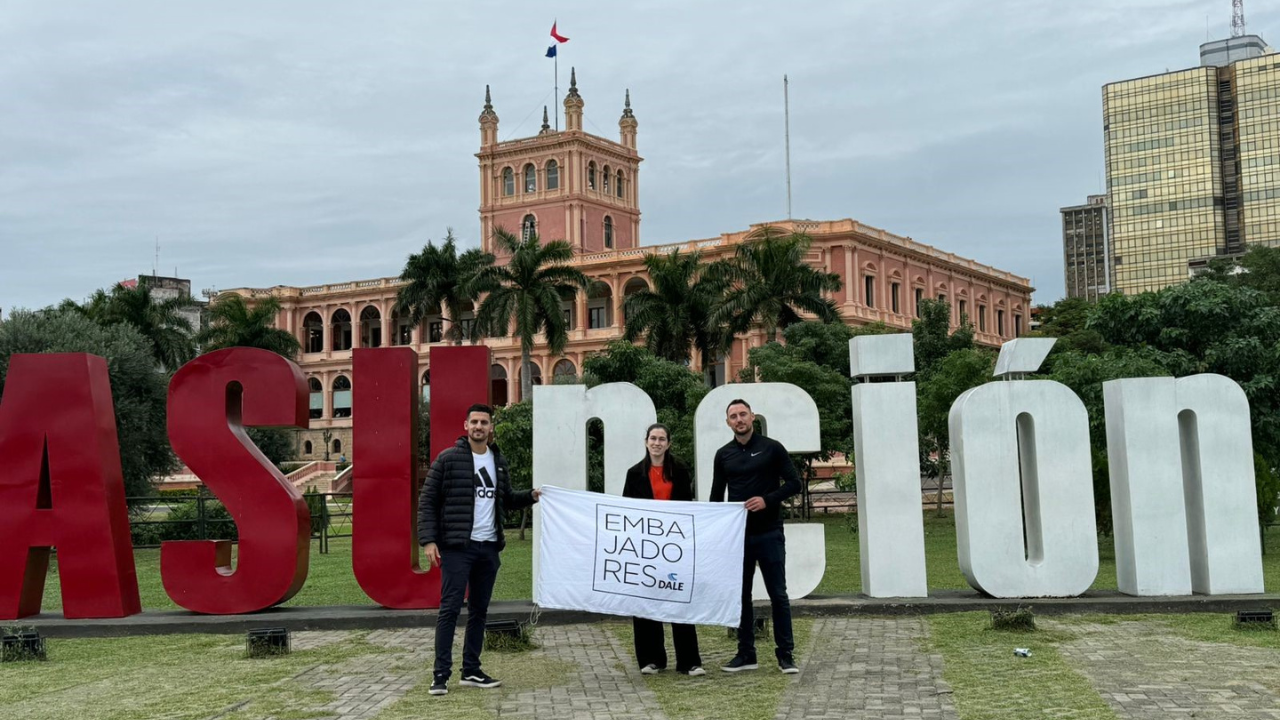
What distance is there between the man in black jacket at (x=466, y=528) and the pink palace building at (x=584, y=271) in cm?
5021

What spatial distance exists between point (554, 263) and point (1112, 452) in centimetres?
3354

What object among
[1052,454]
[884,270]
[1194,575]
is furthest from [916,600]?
[884,270]

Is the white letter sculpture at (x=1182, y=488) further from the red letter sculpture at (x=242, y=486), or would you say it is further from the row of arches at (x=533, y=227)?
the row of arches at (x=533, y=227)

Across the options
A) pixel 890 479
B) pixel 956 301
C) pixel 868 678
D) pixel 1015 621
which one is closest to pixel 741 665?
pixel 868 678

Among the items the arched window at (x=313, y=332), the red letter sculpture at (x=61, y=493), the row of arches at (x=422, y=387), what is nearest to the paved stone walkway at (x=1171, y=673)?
the red letter sculpture at (x=61, y=493)

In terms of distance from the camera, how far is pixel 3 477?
10812mm

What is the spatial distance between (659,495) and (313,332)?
228 ft

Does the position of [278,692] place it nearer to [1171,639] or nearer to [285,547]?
[285,547]

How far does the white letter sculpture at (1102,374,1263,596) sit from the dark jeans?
4068 mm

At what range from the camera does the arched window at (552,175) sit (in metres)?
69.1

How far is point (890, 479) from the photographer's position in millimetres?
10984

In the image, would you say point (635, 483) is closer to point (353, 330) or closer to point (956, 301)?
point (956, 301)

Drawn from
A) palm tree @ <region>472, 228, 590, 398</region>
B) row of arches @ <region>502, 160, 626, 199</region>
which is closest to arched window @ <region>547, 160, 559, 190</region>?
row of arches @ <region>502, 160, 626, 199</region>

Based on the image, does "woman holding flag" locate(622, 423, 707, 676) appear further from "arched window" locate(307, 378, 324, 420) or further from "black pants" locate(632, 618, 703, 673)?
"arched window" locate(307, 378, 324, 420)
